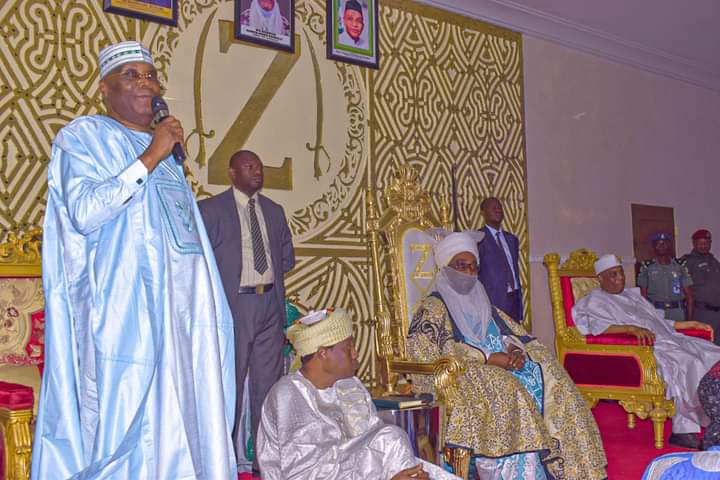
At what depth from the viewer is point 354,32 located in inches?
213

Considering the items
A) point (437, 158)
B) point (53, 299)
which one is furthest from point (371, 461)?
point (437, 158)

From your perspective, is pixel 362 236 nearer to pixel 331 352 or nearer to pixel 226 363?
pixel 331 352

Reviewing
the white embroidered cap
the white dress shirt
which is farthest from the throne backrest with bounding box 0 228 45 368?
the white embroidered cap

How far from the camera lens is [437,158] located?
598cm

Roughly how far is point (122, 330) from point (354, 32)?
3.82 m

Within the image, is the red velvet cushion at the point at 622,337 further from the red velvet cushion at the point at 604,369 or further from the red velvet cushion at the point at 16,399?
the red velvet cushion at the point at 16,399

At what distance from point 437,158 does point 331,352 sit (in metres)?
3.37

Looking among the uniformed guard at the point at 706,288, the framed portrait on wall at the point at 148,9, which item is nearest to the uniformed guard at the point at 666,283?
the uniformed guard at the point at 706,288

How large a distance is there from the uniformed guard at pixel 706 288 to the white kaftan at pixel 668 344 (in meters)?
1.76

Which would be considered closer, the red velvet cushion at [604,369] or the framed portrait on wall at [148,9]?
the framed portrait on wall at [148,9]

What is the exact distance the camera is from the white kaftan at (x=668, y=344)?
4987mm

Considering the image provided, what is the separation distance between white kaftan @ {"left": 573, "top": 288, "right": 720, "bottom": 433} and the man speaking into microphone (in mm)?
3768

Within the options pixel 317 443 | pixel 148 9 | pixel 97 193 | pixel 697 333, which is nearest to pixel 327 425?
pixel 317 443

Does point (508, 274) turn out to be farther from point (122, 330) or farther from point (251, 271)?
point (122, 330)
